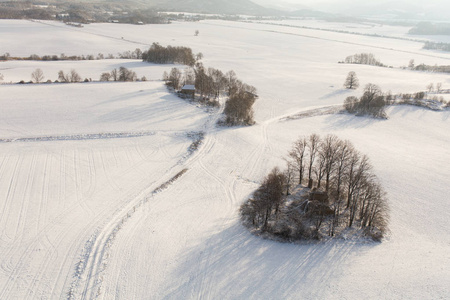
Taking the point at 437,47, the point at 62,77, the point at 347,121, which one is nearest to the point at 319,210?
the point at 347,121

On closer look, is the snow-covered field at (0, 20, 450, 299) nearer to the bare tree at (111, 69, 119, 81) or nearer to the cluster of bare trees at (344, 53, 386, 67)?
the bare tree at (111, 69, 119, 81)

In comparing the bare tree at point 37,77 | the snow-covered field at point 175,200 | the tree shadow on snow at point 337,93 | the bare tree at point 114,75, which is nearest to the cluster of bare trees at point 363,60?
the tree shadow on snow at point 337,93

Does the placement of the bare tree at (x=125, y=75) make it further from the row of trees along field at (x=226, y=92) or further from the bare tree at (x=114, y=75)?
the row of trees along field at (x=226, y=92)

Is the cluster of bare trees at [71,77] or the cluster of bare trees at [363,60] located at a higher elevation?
the cluster of bare trees at [363,60]

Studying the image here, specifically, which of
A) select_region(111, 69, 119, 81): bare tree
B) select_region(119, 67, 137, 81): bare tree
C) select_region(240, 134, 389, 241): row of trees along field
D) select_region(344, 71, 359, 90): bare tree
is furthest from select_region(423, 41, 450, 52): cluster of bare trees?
select_region(240, 134, 389, 241): row of trees along field

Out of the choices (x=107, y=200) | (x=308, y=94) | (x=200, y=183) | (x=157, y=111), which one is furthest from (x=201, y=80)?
(x=107, y=200)
